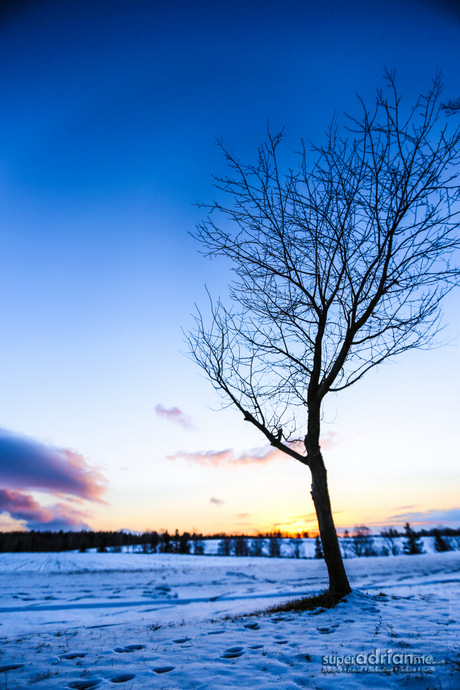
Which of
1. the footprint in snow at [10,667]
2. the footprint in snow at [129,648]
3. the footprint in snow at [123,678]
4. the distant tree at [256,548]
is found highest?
the footprint in snow at [123,678]

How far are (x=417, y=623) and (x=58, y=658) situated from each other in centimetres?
497

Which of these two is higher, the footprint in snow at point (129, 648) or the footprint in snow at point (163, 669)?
the footprint in snow at point (163, 669)

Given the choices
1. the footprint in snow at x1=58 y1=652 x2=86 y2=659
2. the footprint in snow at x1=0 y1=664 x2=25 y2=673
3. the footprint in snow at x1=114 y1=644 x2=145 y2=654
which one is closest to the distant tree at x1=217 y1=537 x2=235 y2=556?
the footprint in snow at x1=114 y1=644 x2=145 y2=654

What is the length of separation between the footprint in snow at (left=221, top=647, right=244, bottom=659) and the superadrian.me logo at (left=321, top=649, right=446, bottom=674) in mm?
1018

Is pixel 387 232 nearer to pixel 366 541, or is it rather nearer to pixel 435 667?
pixel 435 667

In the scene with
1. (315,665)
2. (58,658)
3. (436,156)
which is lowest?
(58,658)

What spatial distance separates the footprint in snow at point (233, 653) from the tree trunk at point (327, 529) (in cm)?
322

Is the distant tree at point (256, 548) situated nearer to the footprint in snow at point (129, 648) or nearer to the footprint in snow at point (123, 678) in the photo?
the footprint in snow at point (129, 648)

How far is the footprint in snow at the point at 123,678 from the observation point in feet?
9.83

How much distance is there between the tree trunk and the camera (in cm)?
647

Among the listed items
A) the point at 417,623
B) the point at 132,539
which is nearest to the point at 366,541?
the point at 132,539

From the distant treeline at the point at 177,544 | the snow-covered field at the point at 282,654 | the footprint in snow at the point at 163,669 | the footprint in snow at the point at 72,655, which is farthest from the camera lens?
the distant treeline at the point at 177,544

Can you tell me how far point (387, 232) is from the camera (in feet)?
18.9

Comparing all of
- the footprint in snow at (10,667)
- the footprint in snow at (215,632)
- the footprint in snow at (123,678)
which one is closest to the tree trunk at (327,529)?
the footprint in snow at (215,632)
